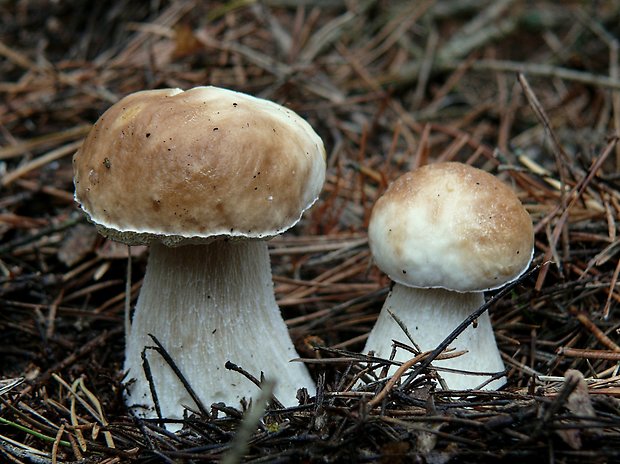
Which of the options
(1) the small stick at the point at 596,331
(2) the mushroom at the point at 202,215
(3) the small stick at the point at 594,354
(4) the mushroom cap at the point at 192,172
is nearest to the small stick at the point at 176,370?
(2) the mushroom at the point at 202,215

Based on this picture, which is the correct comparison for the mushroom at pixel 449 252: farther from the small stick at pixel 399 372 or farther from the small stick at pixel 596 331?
the small stick at pixel 596 331

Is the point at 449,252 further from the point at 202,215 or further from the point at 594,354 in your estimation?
the point at 202,215

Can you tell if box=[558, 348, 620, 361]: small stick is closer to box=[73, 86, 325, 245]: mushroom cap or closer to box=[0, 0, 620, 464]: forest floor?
box=[0, 0, 620, 464]: forest floor

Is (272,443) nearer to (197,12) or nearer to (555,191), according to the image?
(555,191)

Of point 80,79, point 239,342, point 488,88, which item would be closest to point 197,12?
point 80,79

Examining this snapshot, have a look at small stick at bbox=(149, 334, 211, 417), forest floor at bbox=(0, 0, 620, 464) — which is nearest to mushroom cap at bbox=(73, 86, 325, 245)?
small stick at bbox=(149, 334, 211, 417)

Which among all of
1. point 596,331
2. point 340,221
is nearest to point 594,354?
point 596,331
